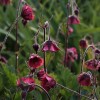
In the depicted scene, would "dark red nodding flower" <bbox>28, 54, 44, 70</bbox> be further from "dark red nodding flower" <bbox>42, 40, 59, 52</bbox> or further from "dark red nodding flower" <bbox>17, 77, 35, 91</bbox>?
"dark red nodding flower" <bbox>17, 77, 35, 91</bbox>

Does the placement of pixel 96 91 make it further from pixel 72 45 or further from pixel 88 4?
pixel 88 4

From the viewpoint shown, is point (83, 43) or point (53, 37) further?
point (53, 37)

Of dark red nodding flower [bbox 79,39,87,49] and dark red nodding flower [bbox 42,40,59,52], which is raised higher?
dark red nodding flower [bbox 79,39,87,49]

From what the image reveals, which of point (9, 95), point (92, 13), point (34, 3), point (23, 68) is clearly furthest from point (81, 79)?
point (92, 13)

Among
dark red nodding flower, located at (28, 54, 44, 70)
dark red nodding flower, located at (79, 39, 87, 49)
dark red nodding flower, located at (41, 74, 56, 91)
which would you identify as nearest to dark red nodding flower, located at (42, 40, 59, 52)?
dark red nodding flower, located at (28, 54, 44, 70)

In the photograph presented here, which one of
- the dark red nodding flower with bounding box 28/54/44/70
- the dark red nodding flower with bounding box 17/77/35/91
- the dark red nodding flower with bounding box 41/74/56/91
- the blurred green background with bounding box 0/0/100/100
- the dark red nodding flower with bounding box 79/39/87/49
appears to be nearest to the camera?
the dark red nodding flower with bounding box 17/77/35/91

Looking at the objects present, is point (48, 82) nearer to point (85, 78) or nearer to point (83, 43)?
point (85, 78)

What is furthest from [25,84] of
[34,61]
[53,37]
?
[53,37]

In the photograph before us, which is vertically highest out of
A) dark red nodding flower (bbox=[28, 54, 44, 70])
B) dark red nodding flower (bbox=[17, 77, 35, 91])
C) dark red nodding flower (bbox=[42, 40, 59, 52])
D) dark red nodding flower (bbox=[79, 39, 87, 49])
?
dark red nodding flower (bbox=[79, 39, 87, 49])

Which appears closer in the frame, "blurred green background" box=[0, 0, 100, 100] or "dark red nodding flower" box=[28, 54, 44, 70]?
"dark red nodding flower" box=[28, 54, 44, 70]
